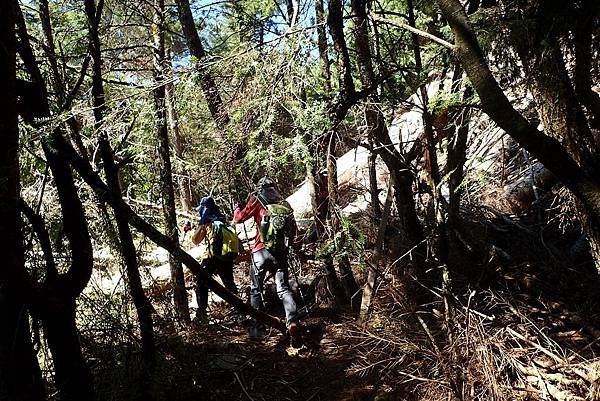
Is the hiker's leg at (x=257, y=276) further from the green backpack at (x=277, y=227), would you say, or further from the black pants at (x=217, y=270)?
the black pants at (x=217, y=270)

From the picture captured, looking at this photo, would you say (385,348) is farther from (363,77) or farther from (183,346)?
(363,77)

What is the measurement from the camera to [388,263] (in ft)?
22.5

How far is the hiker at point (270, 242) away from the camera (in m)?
6.35

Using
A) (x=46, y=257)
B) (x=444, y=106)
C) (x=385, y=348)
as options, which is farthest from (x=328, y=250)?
(x=46, y=257)

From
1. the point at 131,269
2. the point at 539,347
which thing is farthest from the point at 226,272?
the point at 539,347

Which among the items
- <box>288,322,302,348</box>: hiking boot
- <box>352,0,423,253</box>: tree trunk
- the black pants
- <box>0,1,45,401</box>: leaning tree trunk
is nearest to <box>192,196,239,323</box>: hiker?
the black pants

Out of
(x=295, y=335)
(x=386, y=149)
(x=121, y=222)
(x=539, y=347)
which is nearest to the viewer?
(x=539, y=347)

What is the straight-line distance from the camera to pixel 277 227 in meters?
6.50

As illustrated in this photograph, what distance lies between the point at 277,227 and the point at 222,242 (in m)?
1.42

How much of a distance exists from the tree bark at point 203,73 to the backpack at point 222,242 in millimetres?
2028

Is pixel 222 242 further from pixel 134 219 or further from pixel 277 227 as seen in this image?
pixel 134 219

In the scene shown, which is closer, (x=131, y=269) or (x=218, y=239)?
(x=131, y=269)

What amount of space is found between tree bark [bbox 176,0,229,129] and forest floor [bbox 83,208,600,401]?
273 cm

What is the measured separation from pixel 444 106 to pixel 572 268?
3376mm
